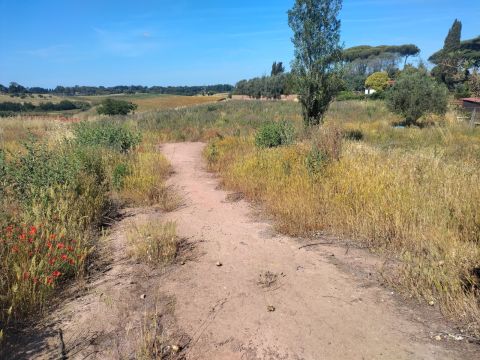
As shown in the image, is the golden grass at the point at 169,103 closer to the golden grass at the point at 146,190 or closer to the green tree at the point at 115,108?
the green tree at the point at 115,108

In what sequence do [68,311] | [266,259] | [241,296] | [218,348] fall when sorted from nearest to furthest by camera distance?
[218,348] → [68,311] → [241,296] → [266,259]

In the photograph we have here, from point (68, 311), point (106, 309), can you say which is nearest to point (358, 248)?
point (106, 309)

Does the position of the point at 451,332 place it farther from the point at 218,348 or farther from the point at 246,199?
the point at 246,199

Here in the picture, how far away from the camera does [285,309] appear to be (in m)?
3.06

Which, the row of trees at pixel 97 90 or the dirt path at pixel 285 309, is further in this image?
the row of trees at pixel 97 90

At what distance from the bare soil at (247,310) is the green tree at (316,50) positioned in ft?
24.7

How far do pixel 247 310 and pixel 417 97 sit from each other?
57.7 ft

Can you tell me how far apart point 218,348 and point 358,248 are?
7.75ft

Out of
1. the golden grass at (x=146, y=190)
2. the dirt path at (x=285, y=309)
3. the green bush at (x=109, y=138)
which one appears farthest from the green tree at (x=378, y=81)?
the dirt path at (x=285, y=309)

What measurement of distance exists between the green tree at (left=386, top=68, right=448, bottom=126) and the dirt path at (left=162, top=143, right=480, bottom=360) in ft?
52.2

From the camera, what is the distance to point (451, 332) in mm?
2705

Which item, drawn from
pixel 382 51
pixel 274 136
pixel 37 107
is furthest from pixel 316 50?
pixel 382 51

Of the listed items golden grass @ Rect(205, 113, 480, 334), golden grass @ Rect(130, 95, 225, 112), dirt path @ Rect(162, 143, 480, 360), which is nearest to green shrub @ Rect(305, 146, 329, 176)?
golden grass @ Rect(205, 113, 480, 334)

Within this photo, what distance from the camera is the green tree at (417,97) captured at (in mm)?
17219
